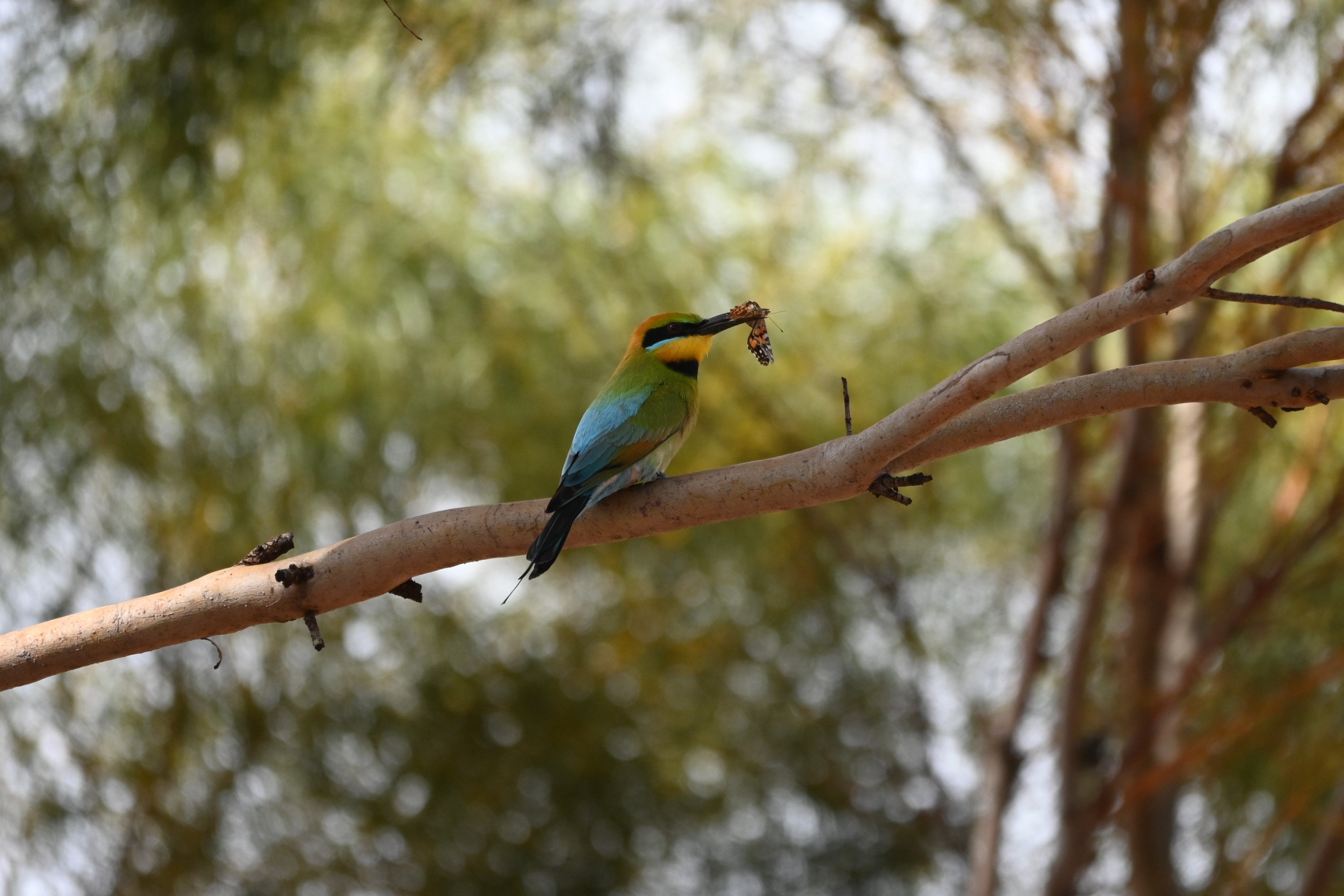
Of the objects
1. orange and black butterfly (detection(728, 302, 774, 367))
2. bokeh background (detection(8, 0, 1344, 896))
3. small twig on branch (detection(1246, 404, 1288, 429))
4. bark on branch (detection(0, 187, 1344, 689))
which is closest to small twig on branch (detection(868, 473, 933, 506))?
bark on branch (detection(0, 187, 1344, 689))

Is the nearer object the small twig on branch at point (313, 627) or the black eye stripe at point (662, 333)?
the small twig on branch at point (313, 627)

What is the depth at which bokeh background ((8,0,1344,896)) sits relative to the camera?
10.7ft

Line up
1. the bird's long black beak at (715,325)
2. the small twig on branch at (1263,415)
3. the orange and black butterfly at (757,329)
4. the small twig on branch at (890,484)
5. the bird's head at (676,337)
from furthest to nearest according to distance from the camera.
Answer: the bird's head at (676,337) < the bird's long black beak at (715,325) < the orange and black butterfly at (757,329) < the small twig on branch at (890,484) < the small twig on branch at (1263,415)

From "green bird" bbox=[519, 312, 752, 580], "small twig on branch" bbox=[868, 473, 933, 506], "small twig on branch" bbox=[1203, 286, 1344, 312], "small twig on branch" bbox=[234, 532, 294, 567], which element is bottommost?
"small twig on branch" bbox=[1203, 286, 1344, 312]

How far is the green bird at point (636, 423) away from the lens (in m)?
1.55

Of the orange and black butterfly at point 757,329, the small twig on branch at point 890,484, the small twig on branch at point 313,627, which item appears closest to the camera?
the small twig on branch at point 890,484

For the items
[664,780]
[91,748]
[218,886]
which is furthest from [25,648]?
[664,780]

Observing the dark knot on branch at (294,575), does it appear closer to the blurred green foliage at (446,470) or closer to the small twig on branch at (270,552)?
the small twig on branch at (270,552)

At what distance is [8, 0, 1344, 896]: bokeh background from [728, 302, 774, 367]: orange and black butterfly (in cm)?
127

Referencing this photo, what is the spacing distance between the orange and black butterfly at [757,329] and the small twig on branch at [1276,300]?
74 cm

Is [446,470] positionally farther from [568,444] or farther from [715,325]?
[715,325]

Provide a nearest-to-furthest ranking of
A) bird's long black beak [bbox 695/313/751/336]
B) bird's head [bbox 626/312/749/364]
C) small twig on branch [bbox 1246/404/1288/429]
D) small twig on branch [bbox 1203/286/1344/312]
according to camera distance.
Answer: small twig on branch [bbox 1203/286/1344/312] < small twig on branch [bbox 1246/404/1288/429] < bird's long black beak [bbox 695/313/751/336] < bird's head [bbox 626/312/749/364]

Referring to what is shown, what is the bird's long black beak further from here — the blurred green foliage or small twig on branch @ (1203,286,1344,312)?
the blurred green foliage

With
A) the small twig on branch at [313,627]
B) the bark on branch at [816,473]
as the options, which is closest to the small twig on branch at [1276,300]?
the bark on branch at [816,473]
